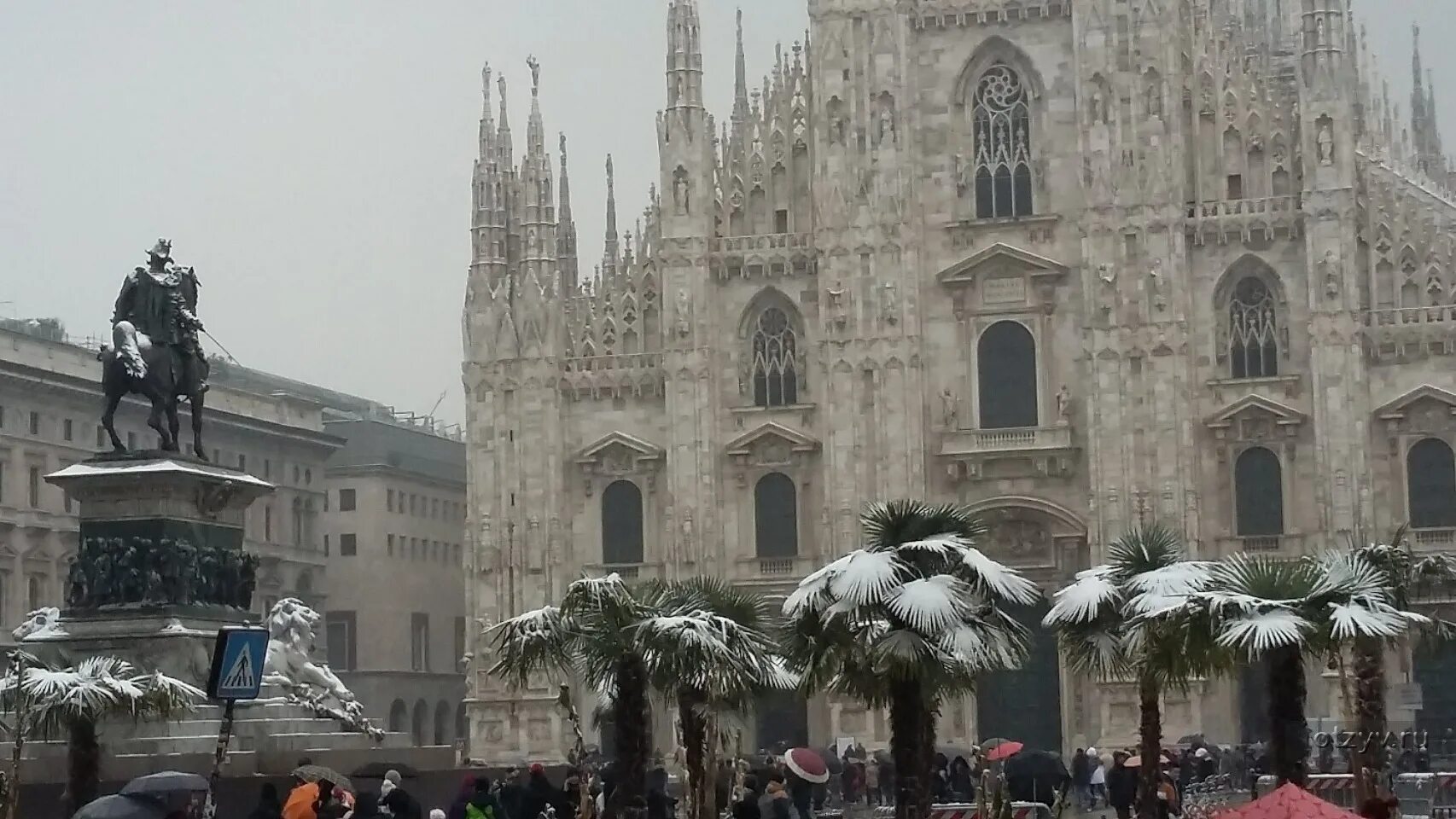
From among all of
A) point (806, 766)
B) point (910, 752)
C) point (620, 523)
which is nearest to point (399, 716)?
point (620, 523)

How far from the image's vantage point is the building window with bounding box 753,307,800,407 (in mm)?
59000

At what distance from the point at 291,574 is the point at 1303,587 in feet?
180

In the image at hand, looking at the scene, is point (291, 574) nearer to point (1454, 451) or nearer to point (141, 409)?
point (141, 409)

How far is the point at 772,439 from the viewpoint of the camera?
192ft

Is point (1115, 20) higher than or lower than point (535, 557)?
higher

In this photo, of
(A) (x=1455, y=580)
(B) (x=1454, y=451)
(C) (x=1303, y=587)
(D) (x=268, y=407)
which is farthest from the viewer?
(D) (x=268, y=407)

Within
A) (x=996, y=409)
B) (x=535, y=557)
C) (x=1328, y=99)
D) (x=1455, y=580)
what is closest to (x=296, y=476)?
(x=535, y=557)

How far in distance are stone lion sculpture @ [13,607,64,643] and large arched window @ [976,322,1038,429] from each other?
106ft

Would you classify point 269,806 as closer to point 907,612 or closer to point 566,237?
point 907,612

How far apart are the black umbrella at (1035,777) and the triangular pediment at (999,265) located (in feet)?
74.7

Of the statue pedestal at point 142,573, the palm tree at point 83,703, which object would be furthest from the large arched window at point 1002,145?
the palm tree at point 83,703

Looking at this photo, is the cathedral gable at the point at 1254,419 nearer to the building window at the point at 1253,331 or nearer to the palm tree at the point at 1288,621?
the building window at the point at 1253,331

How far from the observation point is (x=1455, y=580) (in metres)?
37.6

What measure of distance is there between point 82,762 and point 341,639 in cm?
5539
